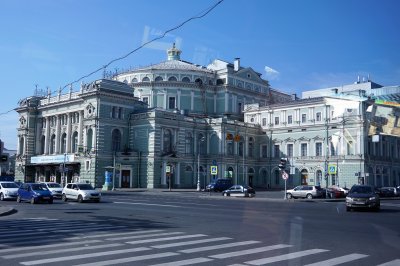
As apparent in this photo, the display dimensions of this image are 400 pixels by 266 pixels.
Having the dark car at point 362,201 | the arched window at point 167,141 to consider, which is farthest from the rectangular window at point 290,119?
the dark car at point 362,201

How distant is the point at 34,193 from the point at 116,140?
42.7 m

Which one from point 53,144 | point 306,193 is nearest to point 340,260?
point 306,193

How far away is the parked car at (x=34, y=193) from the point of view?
114ft

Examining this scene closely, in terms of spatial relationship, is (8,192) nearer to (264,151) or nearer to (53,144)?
(53,144)

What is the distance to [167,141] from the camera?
254 ft

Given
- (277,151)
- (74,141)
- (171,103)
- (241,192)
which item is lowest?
(241,192)

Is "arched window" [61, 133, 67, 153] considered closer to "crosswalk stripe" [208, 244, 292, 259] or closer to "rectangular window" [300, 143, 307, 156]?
"rectangular window" [300, 143, 307, 156]

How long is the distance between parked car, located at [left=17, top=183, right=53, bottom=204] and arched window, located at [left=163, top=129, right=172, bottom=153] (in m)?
40.9

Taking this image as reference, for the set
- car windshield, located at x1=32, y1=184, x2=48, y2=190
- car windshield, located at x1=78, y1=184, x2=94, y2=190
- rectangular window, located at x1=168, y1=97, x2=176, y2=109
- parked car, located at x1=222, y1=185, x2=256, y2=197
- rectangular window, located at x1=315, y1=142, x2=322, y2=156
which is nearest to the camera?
car windshield, located at x1=32, y1=184, x2=48, y2=190

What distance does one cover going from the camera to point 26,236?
1518cm

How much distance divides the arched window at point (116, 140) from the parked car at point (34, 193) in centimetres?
4017

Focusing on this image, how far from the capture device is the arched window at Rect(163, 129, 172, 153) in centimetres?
7669

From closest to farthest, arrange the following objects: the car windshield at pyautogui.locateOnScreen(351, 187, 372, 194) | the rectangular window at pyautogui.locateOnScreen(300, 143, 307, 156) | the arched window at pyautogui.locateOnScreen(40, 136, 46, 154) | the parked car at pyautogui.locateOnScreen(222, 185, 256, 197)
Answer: the car windshield at pyautogui.locateOnScreen(351, 187, 372, 194), the parked car at pyautogui.locateOnScreen(222, 185, 256, 197), the rectangular window at pyautogui.locateOnScreen(300, 143, 307, 156), the arched window at pyautogui.locateOnScreen(40, 136, 46, 154)

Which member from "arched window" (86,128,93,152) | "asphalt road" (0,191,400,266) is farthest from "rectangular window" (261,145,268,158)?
"asphalt road" (0,191,400,266)
